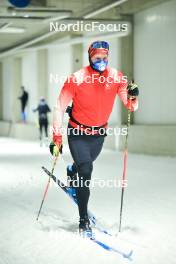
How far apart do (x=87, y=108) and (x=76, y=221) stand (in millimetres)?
1363

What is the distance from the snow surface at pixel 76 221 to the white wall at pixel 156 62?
5145 mm

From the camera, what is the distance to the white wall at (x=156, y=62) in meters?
14.9

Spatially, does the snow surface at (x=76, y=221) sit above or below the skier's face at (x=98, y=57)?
below

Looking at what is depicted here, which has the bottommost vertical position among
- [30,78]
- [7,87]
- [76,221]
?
[76,221]

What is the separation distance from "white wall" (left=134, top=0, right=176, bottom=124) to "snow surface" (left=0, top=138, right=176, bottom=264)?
5.15m

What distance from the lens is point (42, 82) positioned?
25.2 m

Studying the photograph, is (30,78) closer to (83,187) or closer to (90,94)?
(90,94)

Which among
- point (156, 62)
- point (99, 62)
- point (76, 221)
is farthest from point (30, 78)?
point (99, 62)

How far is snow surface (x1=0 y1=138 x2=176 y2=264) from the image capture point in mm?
4234

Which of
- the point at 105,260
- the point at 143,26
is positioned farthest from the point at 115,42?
the point at 105,260

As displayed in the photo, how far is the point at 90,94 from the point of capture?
501 cm

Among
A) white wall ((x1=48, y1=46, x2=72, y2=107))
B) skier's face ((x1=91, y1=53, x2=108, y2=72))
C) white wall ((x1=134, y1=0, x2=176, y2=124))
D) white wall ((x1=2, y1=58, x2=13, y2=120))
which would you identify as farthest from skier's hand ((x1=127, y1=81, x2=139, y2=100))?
white wall ((x1=2, y1=58, x2=13, y2=120))

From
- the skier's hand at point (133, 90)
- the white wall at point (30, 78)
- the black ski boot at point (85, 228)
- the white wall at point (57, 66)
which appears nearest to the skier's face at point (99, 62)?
the skier's hand at point (133, 90)

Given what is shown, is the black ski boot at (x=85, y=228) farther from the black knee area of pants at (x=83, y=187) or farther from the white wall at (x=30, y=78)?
the white wall at (x=30, y=78)
